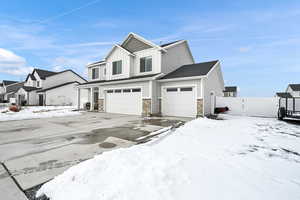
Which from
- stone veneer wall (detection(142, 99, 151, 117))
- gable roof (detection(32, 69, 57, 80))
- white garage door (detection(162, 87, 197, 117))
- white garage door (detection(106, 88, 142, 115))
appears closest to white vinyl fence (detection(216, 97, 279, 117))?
white garage door (detection(162, 87, 197, 117))

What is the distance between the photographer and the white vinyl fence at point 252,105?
9820 millimetres

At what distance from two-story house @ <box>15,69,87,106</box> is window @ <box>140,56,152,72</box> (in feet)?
48.4

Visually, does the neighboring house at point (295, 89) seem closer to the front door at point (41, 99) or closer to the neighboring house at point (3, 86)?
the front door at point (41, 99)

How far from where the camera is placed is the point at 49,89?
975 inches

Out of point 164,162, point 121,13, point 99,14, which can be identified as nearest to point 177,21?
point 121,13

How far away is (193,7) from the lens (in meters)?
10.7

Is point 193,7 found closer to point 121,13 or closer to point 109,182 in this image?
point 121,13

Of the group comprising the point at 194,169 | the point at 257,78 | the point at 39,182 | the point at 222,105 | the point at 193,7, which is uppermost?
the point at 193,7

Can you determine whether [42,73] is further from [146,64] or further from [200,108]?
[200,108]

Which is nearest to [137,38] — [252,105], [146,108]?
[146,108]

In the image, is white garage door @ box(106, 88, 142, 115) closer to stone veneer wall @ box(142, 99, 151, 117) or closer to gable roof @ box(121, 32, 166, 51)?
stone veneer wall @ box(142, 99, 151, 117)

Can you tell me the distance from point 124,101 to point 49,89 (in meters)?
20.1

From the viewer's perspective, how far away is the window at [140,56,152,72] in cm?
1250

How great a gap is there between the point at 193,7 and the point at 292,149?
36.3 feet
